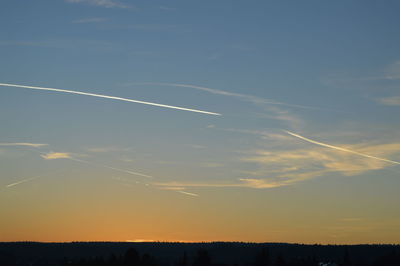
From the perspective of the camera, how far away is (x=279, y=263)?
200m

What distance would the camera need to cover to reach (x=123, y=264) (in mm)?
197000

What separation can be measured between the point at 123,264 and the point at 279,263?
49.2 m
